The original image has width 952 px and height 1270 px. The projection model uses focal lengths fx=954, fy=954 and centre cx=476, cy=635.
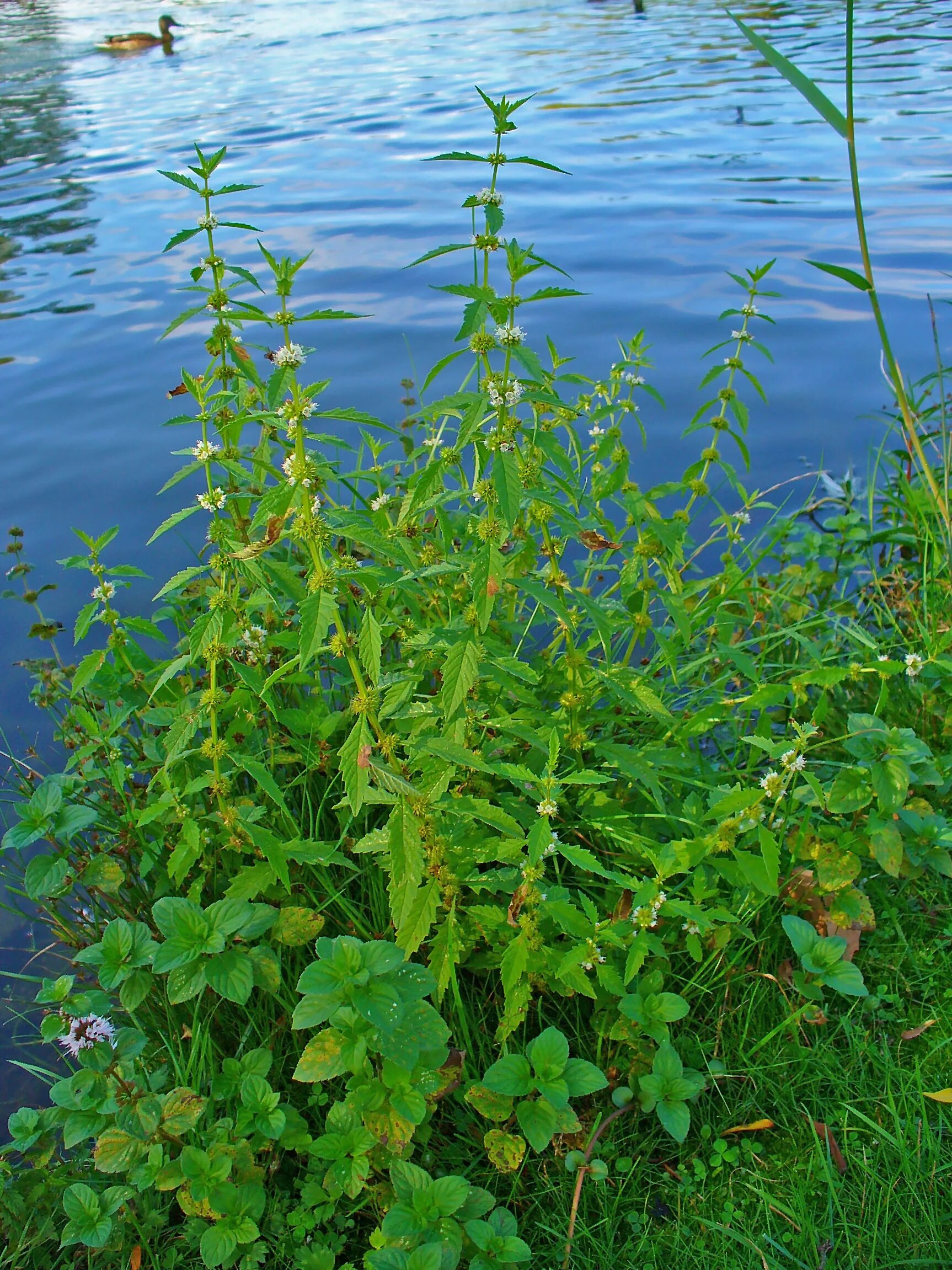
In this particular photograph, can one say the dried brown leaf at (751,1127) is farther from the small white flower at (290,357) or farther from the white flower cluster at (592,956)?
the small white flower at (290,357)

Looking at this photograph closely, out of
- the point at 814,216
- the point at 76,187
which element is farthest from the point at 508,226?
the point at 76,187

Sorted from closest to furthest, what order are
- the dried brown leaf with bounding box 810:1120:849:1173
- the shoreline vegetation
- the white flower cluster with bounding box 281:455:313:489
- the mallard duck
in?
the white flower cluster with bounding box 281:455:313:489, the shoreline vegetation, the dried brown leaf with bounding box 810:1120:849:1173, the mallard duck

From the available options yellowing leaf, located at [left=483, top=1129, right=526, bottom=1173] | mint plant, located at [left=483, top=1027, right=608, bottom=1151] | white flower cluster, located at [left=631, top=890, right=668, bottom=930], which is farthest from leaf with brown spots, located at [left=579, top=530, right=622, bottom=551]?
yellowing leaf, located at [left=483, top=1129, right=526, bottom=1173]

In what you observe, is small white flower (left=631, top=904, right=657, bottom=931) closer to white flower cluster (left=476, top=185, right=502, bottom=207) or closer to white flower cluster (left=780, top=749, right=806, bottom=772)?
white flower cluster (left=780, top=749, right=806, bottom=772)

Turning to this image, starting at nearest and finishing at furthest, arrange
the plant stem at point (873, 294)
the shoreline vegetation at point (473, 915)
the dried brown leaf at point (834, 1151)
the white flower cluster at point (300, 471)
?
the plant stem at point (873, 294), the white flower cluster at point (300, 471), the shoreline vegetation at point (473, 915), the dried brown leaf at point (834, 1151)

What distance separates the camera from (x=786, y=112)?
1271cm

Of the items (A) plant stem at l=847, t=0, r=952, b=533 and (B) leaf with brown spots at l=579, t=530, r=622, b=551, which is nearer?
(A) plant stem at l=847, t=0, r=952, b=533

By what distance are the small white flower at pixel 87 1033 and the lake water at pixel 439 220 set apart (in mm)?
1106

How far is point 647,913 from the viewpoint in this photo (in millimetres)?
2254

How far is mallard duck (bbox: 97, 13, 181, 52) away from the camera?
2084 centimetres

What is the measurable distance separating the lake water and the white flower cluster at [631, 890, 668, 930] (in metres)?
2.13

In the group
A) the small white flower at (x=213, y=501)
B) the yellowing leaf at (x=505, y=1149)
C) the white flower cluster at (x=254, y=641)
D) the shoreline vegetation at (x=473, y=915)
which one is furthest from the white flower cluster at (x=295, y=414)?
the yellowing leaf at (x=505, y=1149)

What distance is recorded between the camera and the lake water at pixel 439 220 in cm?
593

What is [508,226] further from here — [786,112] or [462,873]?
[462,873]
